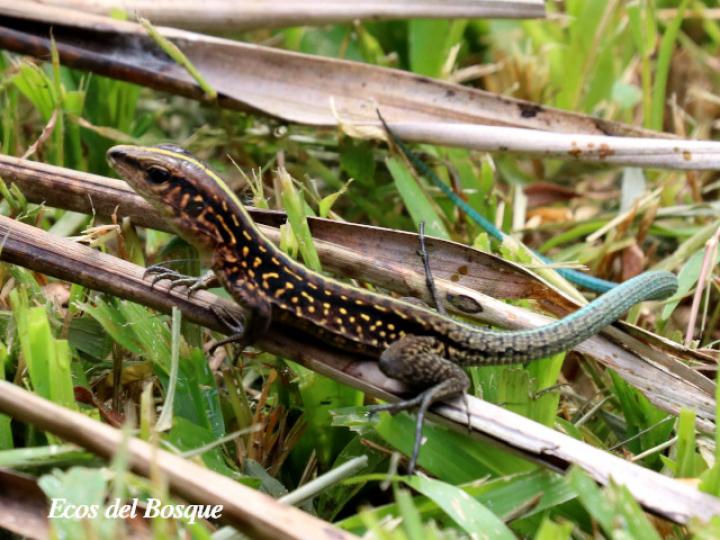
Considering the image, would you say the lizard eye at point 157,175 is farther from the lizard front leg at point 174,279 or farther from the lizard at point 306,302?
the lizard front leg at point 174,279

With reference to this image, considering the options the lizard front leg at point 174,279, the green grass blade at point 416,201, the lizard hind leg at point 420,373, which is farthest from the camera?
the green grass blade at point 416,201

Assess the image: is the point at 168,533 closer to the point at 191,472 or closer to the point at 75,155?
the point at 191,472

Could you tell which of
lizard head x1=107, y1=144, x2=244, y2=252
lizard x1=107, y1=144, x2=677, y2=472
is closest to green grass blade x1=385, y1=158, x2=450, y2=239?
lizard x1=107, y1=144, x2=677, y2=472

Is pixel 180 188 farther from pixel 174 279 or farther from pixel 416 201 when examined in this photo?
pixel 416 201

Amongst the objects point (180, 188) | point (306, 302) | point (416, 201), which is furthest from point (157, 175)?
point (416, 201)

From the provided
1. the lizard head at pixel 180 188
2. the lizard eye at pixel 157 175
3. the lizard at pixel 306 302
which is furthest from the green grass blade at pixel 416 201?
the lizard eye at pixel 157 175

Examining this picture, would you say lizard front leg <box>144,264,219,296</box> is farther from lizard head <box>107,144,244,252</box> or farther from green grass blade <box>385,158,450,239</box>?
green grass blade <box>385,158,450,239</box>

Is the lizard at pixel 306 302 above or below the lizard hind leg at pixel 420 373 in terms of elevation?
above

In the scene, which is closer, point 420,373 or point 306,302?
point 420,373
